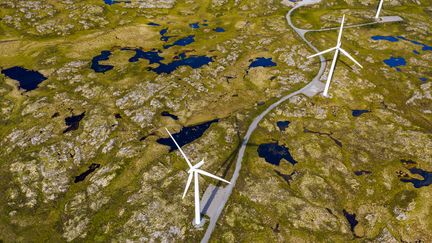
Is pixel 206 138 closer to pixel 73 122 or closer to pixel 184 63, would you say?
pixel 73 122

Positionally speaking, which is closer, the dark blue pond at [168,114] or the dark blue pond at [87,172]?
the dark blue pond at [87,172]

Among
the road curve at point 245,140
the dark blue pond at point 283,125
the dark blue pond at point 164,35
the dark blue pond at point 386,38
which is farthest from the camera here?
the dark blue pond at point 164,35

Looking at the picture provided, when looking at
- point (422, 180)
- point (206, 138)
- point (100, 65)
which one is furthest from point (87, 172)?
point (422, 180)

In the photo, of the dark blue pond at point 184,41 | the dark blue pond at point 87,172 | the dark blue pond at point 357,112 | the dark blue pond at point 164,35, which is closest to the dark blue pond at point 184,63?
the dark blue pond at point 184,41

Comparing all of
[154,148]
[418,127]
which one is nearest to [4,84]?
[154,148]

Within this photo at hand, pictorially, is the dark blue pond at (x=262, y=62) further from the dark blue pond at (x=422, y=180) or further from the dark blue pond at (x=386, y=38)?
the dark blue pond at (x=422, y=180)

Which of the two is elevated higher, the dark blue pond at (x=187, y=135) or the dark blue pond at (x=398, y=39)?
the dark blue pond at (x=398, y=39)

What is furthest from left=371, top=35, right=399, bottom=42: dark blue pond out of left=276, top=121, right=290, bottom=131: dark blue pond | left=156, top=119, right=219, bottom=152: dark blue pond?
left=156, top=119, right=219, bottom=152: dark blue pond
